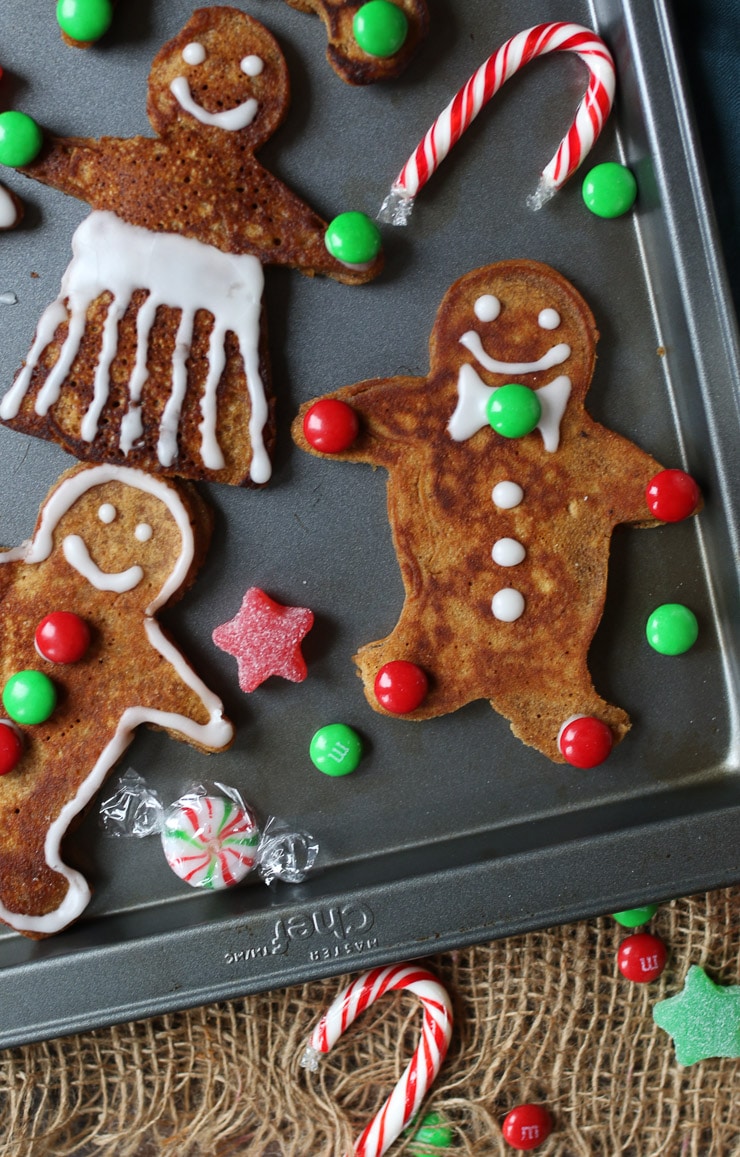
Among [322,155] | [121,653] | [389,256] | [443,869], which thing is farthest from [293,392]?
[443,869]

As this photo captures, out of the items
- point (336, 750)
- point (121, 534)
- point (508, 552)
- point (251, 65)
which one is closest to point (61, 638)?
point (121, 534)

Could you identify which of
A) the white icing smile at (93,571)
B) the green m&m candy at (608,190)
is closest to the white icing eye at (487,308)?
the green m&m candy at (608,190)

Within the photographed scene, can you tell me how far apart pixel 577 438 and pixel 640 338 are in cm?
22

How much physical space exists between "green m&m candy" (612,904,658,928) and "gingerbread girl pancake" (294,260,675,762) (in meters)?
0.37

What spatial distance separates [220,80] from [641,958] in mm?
1634

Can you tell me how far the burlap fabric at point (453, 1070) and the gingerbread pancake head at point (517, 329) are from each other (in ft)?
3.19

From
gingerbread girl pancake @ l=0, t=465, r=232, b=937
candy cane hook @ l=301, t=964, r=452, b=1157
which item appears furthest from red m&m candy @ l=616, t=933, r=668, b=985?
gingerbread girl pancake @ l=0, t=465, r=232, b=937

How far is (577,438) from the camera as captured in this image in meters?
1.49

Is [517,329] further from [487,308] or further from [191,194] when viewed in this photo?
[191,194]

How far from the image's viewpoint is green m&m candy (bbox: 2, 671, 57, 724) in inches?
56.5

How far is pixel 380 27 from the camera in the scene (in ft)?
4.54

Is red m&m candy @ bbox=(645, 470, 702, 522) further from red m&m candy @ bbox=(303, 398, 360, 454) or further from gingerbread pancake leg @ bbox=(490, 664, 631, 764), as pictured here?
red m&m candy @ bbox=(303, 398, 360, 454)

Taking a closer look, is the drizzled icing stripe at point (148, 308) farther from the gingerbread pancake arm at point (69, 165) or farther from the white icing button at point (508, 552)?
the white icing button at point (508, 552)

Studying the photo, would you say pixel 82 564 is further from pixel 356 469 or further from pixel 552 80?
pixel 552 80
